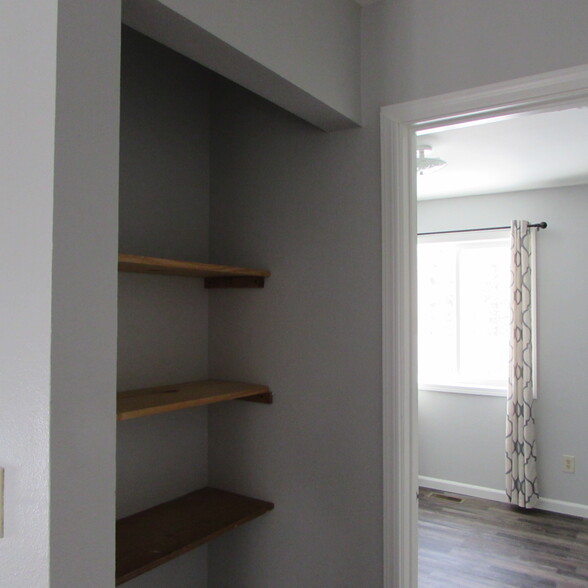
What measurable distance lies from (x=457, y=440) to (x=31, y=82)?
425cm

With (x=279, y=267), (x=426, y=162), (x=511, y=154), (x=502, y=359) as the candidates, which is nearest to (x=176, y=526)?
(x=279, y=267)

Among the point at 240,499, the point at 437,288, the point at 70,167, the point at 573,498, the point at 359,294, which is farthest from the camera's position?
the point at 437,288

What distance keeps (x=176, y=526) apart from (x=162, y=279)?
2.63 ft

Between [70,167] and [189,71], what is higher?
[189,71]

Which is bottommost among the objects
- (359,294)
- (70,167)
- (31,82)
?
(359,294)

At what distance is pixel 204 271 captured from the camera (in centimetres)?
174

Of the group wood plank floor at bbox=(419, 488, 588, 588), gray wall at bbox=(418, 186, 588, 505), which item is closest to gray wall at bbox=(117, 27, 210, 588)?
wood plank floor at bbox=(419, 488, 588, 588)

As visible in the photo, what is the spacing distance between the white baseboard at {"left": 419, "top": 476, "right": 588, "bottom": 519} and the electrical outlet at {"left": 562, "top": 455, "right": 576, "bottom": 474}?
0.24 meters

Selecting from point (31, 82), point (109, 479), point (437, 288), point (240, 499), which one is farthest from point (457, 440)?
point (31, 82)

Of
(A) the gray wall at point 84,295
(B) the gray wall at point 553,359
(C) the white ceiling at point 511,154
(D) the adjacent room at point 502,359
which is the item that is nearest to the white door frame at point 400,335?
(C) the white ceiling at point 511,154

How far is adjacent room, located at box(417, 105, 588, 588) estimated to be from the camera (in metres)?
3.26

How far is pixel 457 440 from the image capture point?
4496mm

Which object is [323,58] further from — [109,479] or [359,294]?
[109,479]

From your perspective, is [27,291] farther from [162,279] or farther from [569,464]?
[569,464]
